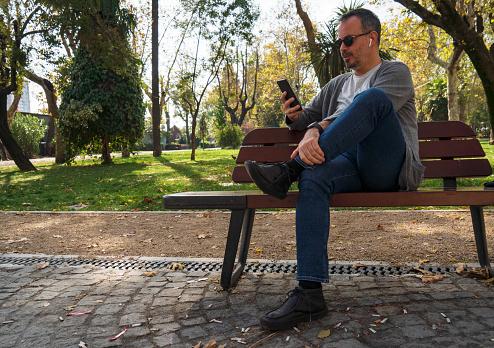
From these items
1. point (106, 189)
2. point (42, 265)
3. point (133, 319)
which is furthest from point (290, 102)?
point (106, 189)

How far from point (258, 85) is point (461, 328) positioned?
42906mm

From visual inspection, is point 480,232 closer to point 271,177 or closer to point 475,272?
point 475,272

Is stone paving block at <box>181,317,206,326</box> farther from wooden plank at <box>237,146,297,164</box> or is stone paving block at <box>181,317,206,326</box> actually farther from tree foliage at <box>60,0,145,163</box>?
tree foliage at <box>60,0,145,163</box>

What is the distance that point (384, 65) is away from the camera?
116 inches

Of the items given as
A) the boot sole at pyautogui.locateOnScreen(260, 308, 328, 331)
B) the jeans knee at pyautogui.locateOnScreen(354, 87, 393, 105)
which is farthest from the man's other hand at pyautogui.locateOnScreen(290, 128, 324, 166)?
the boot sole at pyautogui.locateOnScreen(260, 308, 328, 331)

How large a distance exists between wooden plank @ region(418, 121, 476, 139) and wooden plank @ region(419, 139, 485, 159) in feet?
0.21

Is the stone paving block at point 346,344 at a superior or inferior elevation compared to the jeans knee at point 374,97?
inferior

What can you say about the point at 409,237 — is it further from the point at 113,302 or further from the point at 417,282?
the point at 113,302

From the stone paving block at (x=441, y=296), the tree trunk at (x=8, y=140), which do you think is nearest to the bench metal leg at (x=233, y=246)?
the stone paving block at (x=441, y=296)

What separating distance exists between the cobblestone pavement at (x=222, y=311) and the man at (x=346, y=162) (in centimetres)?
22

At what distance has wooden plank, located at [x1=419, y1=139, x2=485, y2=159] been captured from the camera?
3250 millimetres

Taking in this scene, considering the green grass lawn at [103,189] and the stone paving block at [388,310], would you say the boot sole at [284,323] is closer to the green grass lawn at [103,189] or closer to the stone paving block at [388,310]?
the stone paving block at [388,310]

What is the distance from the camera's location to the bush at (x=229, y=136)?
3438cm

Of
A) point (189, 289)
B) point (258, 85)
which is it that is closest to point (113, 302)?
point (189, 289)
